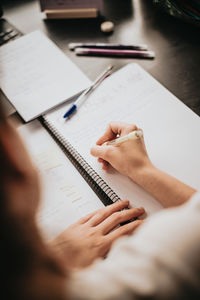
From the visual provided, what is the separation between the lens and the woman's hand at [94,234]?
50 centimetres

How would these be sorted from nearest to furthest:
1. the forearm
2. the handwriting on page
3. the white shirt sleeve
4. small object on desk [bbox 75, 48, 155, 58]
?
the white shirt sleeve → the forearm → the handwriting on page → small object on desk [bbox 75, 48, 155, 58]

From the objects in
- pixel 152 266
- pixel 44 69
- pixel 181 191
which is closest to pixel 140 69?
pixel 44 69

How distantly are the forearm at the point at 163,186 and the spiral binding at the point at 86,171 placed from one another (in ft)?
0.22

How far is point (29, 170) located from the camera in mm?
388

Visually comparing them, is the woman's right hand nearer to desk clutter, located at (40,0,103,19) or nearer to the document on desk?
the document on desk

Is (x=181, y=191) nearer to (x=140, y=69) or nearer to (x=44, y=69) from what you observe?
(x=140, y=69)

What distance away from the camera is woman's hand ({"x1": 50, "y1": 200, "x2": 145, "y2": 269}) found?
0.50 m

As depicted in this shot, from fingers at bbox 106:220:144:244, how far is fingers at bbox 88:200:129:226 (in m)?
0.04

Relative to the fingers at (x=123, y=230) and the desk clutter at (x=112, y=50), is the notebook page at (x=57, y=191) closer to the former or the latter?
the fingers at (x=123, y=230)

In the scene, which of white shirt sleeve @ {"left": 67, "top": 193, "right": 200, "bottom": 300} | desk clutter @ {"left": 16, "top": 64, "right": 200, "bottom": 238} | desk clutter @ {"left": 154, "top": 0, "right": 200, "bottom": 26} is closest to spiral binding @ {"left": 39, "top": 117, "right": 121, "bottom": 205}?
desk clutter @ {"left": 16, "top": 64, "right": 200, "bottom": 238}

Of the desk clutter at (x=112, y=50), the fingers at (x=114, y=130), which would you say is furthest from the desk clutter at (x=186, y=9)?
the fingers at (x=114, y=130)

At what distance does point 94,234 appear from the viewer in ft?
1.72

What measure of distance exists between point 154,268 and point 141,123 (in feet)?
1.28

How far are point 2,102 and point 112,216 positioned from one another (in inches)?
18.3
